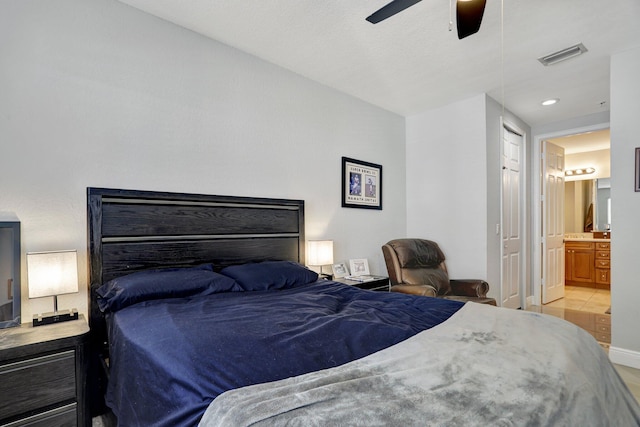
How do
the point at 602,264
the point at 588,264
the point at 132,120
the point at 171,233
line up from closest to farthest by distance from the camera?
the point at 132,120 → the point at 171,233 → the point at 602,264 → the point at 588,264

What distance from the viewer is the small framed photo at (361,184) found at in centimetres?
372

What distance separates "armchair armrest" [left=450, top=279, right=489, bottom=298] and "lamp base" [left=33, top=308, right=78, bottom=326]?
3.30m

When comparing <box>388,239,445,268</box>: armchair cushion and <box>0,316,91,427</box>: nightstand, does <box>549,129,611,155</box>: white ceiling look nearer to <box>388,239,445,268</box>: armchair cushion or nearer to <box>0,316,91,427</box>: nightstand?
<box>388,239,445,268</box>: armchair cushion

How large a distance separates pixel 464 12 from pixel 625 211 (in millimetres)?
2471

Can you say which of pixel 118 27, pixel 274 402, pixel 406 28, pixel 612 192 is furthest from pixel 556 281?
pixel 118 27

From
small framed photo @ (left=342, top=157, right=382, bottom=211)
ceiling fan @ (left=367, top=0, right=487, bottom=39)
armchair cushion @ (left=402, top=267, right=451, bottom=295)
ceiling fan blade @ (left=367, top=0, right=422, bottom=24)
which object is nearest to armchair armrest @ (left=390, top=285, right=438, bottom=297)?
armchair cushion @ (left=402, top=267, right=451, bottom=295)

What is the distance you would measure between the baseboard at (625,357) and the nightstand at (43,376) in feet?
13.1

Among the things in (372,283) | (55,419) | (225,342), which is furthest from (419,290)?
(55,419)

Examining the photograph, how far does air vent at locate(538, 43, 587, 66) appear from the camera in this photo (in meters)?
2.80

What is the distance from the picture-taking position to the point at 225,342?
1239 millimetres

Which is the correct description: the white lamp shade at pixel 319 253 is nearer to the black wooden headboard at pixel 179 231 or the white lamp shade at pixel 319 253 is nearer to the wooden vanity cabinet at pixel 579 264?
the black wooden headboard at pixel 179 231

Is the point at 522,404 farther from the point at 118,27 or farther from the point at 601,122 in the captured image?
the point at 601,122

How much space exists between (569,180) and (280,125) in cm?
686

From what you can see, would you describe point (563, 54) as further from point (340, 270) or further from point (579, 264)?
point (579, 264)
